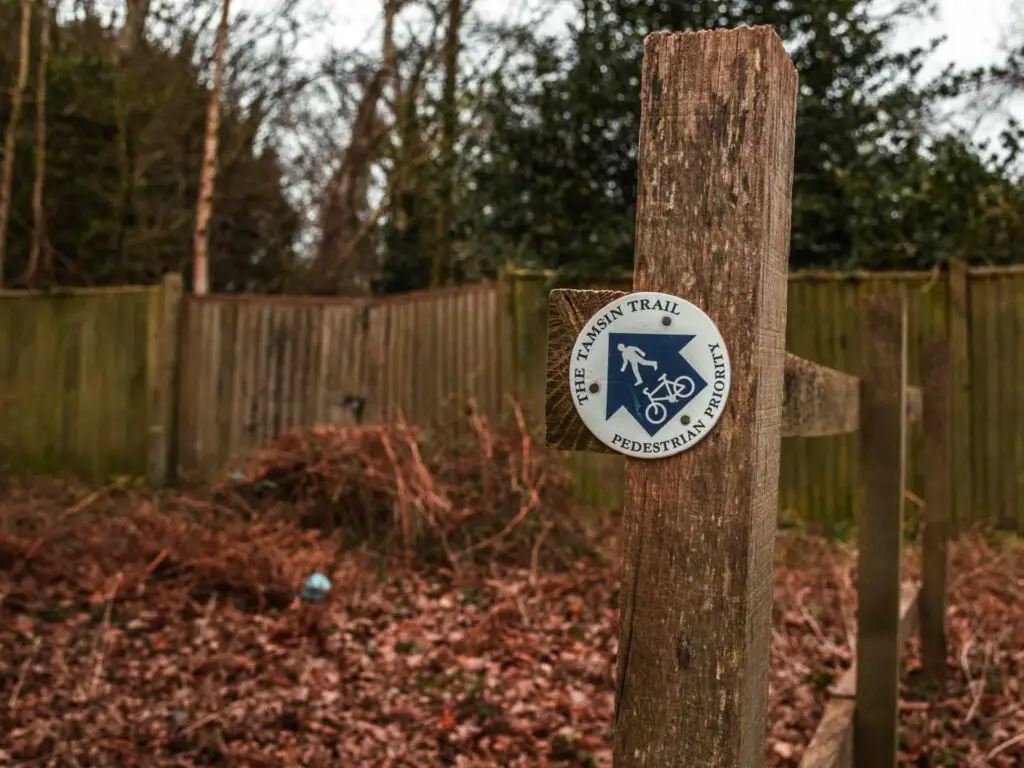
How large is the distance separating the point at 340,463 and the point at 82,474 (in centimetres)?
396

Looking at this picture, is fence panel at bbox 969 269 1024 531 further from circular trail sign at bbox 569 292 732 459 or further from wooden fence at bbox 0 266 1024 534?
circular trail sign at bbox 569 292 732 459

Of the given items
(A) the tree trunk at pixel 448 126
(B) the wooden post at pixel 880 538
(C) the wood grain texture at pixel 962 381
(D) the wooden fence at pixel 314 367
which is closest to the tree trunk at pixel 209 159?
(D) the wooden fence at pixel 314 367

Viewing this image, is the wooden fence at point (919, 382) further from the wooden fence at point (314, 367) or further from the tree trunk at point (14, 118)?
the tree trunk at point (14, 118)

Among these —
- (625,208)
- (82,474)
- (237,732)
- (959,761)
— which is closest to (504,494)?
(237,732)

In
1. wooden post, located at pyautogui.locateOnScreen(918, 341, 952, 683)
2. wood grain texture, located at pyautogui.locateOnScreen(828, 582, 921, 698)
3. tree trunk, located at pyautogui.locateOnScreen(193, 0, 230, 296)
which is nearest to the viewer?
wood grain texture, located at pyautogui.locateOnScreen(828, 582, 921, 698)

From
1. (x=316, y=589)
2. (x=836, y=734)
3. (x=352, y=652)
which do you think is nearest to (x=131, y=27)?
(x=316, y=589)

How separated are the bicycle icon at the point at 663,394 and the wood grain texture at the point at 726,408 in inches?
2.0

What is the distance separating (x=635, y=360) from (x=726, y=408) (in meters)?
0.12

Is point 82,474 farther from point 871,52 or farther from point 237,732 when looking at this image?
point 871,52

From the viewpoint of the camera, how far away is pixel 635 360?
123 centimetres

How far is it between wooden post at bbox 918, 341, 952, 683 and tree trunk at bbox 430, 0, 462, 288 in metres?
8.11

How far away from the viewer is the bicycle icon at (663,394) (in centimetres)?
121

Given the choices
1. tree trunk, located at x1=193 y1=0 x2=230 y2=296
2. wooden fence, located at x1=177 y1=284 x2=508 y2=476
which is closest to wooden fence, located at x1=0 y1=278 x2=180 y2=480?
wooden fence, located at x1=177 y1=284 x2=508 y2=476

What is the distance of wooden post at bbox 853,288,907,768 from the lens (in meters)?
2.89
